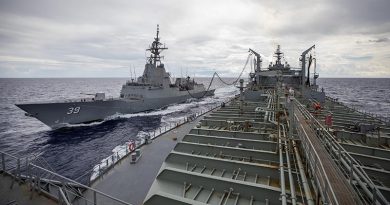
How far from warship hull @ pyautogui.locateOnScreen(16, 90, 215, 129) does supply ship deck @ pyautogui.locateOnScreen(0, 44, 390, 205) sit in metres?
24.3

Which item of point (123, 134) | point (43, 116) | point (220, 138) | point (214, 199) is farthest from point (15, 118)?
point (214, 199)

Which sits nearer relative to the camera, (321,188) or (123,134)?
(321,188)

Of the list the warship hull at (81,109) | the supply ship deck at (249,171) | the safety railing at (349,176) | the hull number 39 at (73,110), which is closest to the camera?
the safety railing at (349,176)

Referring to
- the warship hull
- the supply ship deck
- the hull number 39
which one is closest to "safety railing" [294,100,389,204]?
the supply ship deck

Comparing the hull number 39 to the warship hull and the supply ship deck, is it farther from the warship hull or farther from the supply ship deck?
the supply ship deck

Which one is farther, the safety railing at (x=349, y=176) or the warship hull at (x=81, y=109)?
the warship hull at (x=81, y=109)

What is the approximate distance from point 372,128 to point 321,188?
1278cm

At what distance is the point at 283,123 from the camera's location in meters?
14.8

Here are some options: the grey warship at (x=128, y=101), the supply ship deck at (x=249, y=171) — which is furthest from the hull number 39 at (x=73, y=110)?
the supply ship deck at (x=249, y=171)

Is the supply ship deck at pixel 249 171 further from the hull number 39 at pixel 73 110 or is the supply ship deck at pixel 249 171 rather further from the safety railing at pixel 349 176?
the hull number 39 at pixel 73 110

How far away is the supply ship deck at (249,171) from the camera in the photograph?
21.0 feet

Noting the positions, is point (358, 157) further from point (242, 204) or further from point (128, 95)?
point (128, 95)

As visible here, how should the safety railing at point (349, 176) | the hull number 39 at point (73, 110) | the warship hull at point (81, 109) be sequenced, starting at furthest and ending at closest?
the hull number 39 at point (73, 110), the warship hull at point (81, 109), the safety railing at point (349, 176)

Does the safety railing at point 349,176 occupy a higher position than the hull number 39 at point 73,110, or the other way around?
the safety railing at point 349,176
